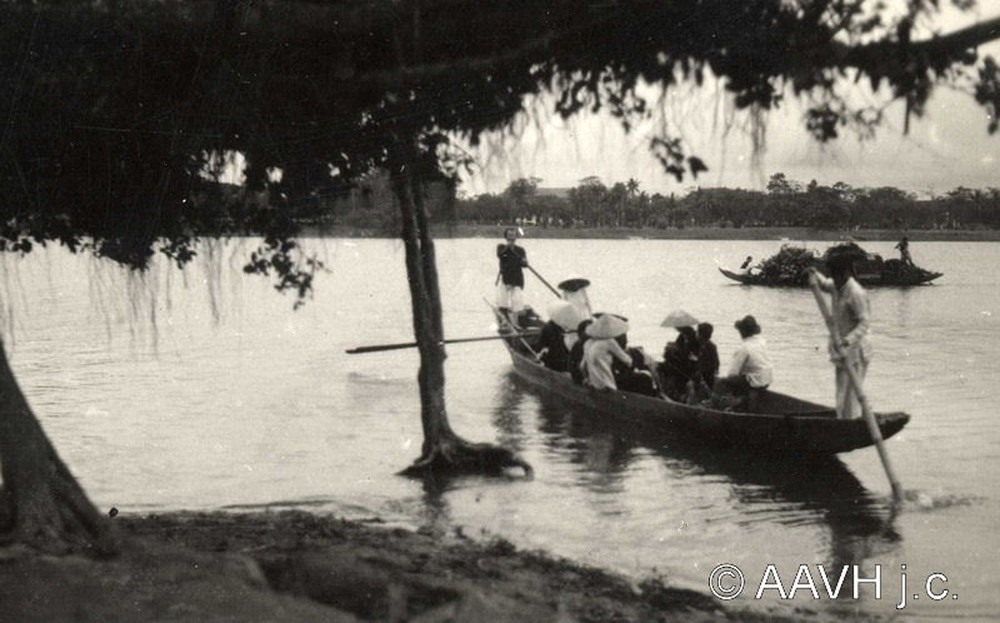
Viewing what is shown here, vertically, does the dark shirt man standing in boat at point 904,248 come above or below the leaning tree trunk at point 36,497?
below

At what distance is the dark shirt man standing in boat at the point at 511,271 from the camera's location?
876 inches

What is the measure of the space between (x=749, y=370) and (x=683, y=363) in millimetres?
1201

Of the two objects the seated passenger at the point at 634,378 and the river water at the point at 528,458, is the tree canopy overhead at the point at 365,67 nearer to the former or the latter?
the river water at the point at 528,458

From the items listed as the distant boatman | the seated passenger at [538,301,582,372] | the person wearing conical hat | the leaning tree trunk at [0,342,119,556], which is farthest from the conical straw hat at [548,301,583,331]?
the leaning tree trunk at [0,342,119,556]

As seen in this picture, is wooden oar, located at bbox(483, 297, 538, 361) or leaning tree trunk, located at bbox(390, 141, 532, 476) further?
wooden oar, located at bbox(483, 297, 538, 361)

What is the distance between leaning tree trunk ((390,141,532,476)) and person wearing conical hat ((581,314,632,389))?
294 centimetres

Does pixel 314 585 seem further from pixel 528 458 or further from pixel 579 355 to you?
pixel 579 355

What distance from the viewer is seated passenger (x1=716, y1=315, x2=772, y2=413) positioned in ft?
42.1

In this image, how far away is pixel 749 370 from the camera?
13.1 metres

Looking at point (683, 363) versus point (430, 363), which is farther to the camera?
point (683, 363)

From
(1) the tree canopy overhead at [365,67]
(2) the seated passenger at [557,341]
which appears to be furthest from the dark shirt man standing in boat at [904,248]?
(1) the tree canopy overhead at [365,67]

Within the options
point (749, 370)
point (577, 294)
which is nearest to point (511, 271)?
point (577, 294)

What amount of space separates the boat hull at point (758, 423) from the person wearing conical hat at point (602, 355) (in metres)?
0.17

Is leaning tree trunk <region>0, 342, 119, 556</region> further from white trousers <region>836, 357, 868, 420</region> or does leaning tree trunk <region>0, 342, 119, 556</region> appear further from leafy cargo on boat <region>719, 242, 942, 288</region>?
leafy cargo on boat <region>719, 242, 942, 288</region>
